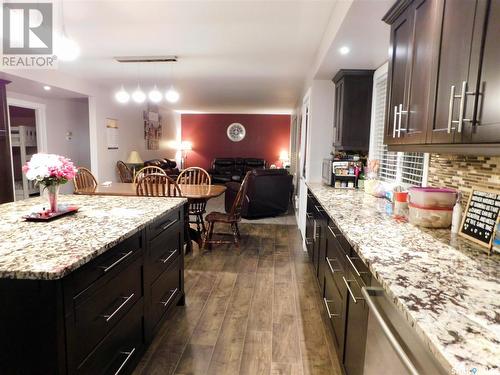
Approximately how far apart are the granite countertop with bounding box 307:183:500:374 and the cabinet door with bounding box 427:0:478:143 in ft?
1.55

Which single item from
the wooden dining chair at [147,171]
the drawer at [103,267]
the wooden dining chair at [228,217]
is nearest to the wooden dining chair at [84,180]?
the wooden dining chair at [147,171]

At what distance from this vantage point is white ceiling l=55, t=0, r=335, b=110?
257 cm

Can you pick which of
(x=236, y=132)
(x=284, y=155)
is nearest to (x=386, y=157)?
(x=284, y=155)

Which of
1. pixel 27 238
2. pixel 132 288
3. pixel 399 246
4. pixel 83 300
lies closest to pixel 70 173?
pixel 27 238

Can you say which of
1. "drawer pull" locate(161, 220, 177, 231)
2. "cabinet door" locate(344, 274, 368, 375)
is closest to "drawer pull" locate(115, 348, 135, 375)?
"drawer pull" locate(161, 220, 177, 231)

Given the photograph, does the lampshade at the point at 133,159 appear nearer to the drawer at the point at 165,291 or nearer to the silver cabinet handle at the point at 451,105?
the drawer at the point at 165,291

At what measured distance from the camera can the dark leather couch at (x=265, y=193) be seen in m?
5.34

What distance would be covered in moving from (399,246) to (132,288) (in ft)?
4.33

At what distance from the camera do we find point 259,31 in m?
3.05

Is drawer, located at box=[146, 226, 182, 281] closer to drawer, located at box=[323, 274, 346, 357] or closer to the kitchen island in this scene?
the kitchen island

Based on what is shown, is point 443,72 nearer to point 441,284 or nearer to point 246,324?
point 441,284

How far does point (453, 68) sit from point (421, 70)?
1.15ft

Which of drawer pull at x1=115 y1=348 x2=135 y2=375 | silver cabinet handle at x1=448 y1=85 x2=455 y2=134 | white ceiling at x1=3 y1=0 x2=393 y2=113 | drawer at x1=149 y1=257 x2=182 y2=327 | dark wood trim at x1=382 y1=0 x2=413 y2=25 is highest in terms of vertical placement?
white ceiling at x1=3 y1=0 x2=393 y2=113

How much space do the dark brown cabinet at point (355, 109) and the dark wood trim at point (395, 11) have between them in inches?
53.4
